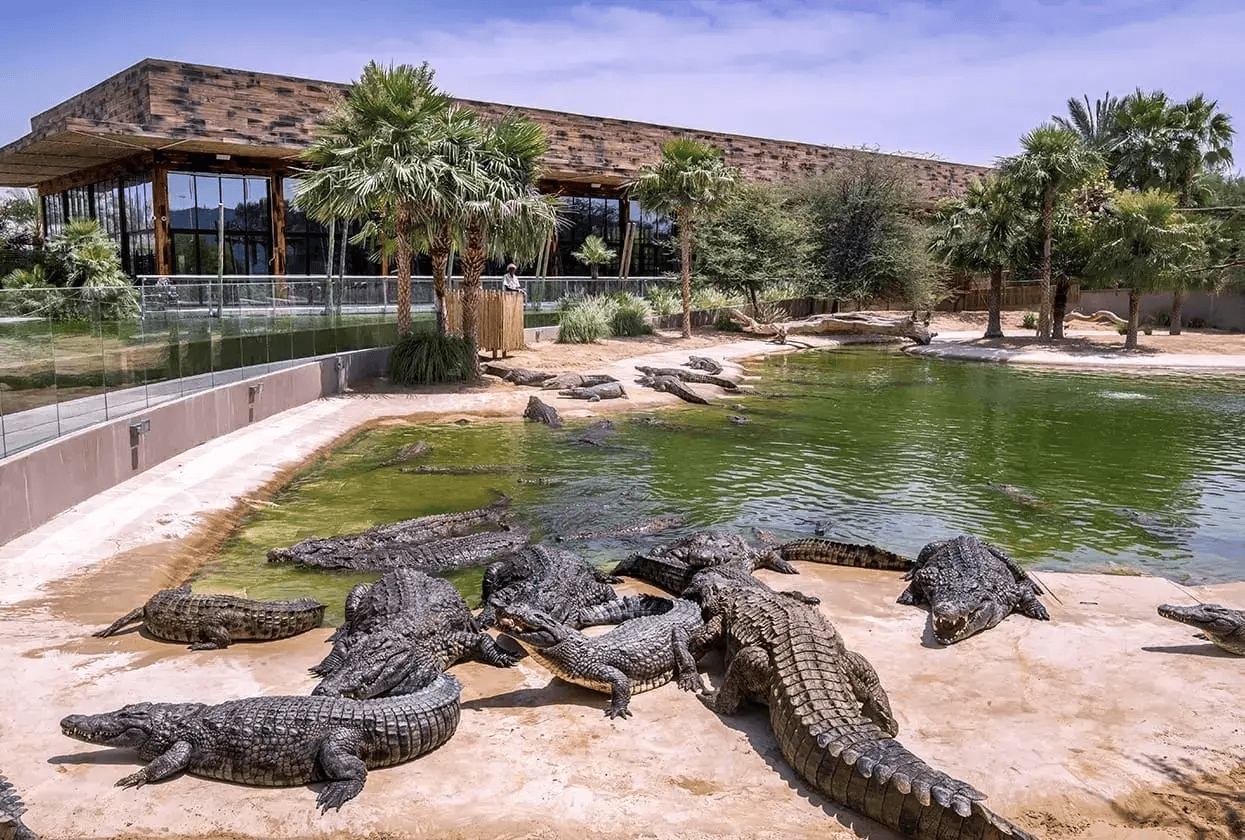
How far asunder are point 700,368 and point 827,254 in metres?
16.7

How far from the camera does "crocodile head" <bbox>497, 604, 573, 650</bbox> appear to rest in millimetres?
5355

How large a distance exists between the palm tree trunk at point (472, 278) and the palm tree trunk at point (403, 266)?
1.29m

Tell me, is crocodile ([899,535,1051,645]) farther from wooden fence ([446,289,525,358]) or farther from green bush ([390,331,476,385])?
wooden fence ([446,289,525,358])

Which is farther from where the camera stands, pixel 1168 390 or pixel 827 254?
pixel 827 254

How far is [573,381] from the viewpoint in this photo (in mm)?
18719

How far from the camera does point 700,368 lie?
22.1 meters

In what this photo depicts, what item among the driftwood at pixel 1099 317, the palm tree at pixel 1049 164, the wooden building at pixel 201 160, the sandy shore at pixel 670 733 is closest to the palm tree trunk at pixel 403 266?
the wooden building at pixel 201 160

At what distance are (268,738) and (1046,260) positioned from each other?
2992cm

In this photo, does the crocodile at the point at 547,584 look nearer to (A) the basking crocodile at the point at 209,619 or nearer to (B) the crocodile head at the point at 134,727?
(A) the basking crocodile at the point at 209,619

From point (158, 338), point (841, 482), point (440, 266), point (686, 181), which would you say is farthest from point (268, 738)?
point (686, 181)

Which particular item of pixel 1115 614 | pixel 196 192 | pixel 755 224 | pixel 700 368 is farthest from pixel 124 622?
pixel 755 224

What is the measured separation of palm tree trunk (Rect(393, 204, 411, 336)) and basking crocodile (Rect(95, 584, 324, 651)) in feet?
40.8

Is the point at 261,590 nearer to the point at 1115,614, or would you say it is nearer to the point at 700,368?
the point at 1115,614

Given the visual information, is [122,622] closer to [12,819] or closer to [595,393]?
[12,819]
